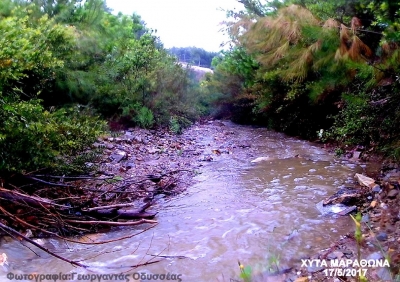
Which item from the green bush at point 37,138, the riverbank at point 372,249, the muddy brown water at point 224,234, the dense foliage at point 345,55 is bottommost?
the muddy brown water at point 224,234

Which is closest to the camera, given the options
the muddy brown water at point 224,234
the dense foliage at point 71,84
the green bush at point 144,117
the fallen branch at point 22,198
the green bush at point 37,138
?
the muddy brown water at point 224,234

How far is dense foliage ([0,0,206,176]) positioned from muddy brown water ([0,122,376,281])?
1004 mm

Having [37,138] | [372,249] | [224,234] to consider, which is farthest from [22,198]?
[372,249]

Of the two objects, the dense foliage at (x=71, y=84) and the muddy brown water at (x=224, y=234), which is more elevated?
the dense foliage at (x=71, y=84)

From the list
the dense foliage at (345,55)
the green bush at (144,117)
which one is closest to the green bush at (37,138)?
the dense foliage at (345,55)

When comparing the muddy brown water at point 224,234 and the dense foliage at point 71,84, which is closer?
the muddy brown water at point 224,234

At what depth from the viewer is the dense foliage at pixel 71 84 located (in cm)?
316

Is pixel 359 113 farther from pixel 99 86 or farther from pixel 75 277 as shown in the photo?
pixel 99 86

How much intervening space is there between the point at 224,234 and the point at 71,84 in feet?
16.0

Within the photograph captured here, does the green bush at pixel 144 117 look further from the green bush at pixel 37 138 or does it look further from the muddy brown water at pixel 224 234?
the green bush at pixel 37 138

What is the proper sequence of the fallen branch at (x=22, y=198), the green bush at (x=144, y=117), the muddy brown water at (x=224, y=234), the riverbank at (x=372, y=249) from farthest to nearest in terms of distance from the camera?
the green bush at (x=144, y=117), the fallen branch at (x=22, y=198), the muddy brown water at (x=224, y=234), the riverbank at (x=372, y=249)

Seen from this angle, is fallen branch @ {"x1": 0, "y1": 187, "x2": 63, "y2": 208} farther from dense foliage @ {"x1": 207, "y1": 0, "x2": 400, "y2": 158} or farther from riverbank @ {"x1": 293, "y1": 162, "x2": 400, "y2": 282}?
dense foliage @ {"x1": 207, "y1": 0, "x2": 400, "y2": 158}

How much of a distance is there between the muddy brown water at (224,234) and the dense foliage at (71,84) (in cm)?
100

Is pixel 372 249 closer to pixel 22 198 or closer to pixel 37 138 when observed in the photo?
pixel 22 198
